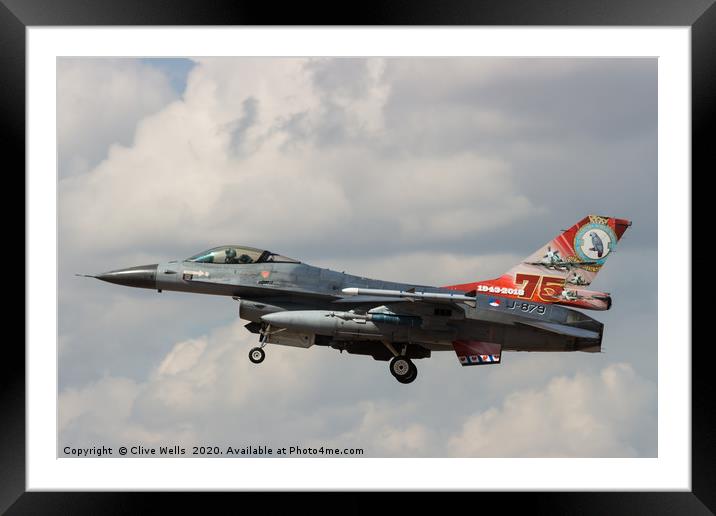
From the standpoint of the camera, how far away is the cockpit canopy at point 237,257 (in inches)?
1226

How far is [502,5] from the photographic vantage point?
21.8 metres

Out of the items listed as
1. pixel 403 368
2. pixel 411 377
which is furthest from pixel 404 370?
pixel 411 377

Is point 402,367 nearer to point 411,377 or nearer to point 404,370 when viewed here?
point 404,370

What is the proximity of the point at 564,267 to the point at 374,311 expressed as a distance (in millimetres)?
5274

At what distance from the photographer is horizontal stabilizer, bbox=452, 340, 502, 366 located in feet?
99.3

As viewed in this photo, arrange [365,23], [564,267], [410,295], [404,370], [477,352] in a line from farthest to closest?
[564,267] → [404,370] → [477,352] → [410,295] → [365,23]

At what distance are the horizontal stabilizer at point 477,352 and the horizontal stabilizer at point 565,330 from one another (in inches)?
39.3

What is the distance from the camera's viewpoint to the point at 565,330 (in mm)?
30281

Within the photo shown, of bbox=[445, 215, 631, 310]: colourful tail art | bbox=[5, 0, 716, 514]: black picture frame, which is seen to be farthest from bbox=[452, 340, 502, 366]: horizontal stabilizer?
bbox=[5, 0, 716, 514]: black picture frame

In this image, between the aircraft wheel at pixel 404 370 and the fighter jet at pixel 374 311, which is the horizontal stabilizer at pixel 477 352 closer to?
the fighter jet at pixel 374 311

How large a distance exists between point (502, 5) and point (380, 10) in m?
2.17

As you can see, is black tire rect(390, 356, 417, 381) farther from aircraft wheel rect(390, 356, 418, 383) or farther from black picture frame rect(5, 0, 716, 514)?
black picture frame rect(5, 0, 716, 514)

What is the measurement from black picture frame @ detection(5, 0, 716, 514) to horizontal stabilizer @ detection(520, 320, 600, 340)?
7568 mm

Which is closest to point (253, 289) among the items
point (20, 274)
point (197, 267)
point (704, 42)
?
point (197, 267)
